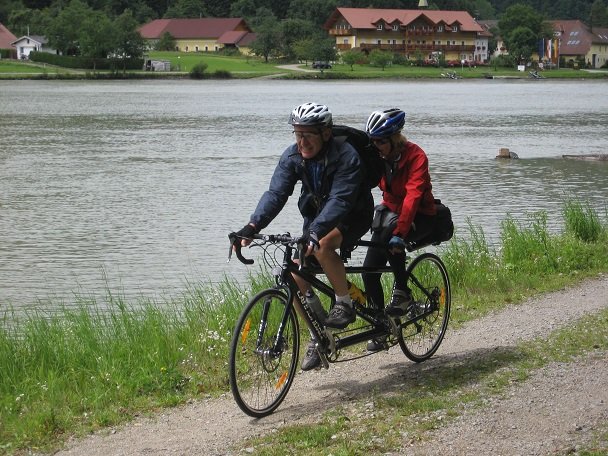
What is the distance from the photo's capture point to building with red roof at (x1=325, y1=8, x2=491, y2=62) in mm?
189125

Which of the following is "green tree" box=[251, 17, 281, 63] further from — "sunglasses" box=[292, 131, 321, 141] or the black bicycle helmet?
"sunglasses" box=[292, 131, 321, 141]

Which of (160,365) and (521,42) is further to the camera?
(521,42)

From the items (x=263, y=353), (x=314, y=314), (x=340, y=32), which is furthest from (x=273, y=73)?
(x=263, y=353)

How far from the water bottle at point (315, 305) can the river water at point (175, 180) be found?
24.9 ft

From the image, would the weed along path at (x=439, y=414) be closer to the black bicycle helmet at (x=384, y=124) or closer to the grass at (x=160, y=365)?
the grass at (x=160, y=365)

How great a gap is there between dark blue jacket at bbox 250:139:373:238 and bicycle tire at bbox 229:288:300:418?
1.81 feet

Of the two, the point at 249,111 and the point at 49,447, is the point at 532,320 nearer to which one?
the point at 49,447

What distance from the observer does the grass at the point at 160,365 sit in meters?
7.02

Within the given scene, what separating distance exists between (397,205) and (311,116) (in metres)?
1.38

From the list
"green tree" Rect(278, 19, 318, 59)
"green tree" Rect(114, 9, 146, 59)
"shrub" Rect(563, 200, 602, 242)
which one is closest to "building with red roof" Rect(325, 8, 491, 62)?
"green tree" Rect(278, 19, 318, 59)

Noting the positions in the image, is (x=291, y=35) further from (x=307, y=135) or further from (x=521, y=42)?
(x=307, y=135)

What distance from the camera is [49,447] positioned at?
266 inches

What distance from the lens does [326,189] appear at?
24.5 feet

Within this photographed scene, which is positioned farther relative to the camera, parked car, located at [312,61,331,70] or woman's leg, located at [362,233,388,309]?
parked car, located at [312,61,331,70]
